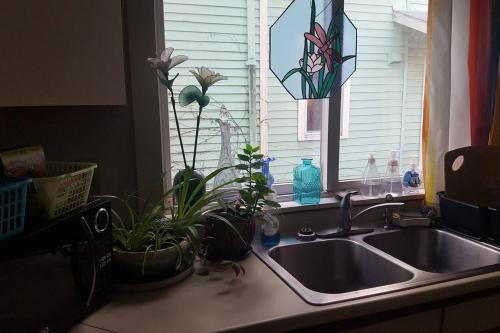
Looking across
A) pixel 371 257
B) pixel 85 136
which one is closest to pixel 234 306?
pixel 371 257

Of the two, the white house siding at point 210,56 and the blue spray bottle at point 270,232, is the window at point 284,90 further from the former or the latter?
the blue spray bottle at point 270,232

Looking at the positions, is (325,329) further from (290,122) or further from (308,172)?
(290,122)

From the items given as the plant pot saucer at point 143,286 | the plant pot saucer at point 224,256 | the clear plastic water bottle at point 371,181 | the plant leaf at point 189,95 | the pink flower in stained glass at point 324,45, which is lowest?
the plant pot saucer at point 143,286

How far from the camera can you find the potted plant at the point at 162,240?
43.6 inches

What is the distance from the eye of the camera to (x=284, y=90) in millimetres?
1693

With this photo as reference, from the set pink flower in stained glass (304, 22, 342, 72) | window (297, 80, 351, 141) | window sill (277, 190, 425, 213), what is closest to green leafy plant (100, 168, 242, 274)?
window sill (277, 190, 425, 213)

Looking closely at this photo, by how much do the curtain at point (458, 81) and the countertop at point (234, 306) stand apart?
27.5 inches

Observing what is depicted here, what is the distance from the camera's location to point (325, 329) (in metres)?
1.03

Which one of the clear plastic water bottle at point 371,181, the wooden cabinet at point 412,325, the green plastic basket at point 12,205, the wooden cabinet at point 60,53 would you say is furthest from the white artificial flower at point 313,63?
the green plastic basket at point 12,205

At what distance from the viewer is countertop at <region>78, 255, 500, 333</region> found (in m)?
0.95

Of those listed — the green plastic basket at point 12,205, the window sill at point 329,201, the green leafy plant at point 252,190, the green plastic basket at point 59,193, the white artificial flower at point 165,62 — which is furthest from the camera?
the window sill at point 329,201

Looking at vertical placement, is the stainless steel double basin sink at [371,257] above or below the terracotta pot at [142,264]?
below

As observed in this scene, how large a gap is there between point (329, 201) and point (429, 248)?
18.7 inches

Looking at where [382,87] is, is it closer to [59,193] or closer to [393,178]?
[393,178]
